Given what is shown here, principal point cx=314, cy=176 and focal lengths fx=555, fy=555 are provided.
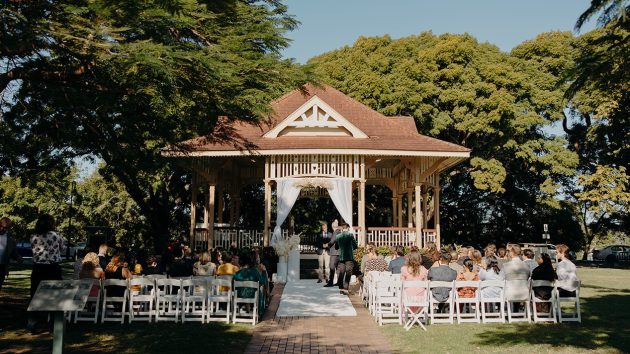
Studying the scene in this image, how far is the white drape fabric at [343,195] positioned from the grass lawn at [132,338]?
10.8 m

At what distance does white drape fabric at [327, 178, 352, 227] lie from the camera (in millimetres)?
21062

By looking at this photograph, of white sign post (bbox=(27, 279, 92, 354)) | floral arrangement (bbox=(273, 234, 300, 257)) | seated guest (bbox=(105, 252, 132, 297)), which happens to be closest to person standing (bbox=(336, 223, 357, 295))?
floral arrangement (bbox=(273, 234, 300, 257))

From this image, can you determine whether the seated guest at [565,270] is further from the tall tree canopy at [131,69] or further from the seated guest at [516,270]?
the tall tree canopy at [131,69]

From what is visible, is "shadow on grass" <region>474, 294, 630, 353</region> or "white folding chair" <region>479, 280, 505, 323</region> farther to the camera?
"white folding chair" <region>479, 280, 505, 323</region>

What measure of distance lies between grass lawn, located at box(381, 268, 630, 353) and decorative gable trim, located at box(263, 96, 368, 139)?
12138 millimetres

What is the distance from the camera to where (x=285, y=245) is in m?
18.8

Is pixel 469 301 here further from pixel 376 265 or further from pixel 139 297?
pixel 139 297

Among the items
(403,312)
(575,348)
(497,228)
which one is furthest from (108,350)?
(497,228)

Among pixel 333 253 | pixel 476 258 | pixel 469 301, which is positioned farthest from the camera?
pixel 333 253

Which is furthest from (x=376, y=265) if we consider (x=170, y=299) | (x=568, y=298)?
(x=170, y=299)

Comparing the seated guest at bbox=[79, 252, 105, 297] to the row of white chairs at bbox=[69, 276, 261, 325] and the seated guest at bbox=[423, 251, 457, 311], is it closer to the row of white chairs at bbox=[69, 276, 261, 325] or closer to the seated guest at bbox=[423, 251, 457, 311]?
the row of white chairs at bbox=[69, 276, 261, 325]

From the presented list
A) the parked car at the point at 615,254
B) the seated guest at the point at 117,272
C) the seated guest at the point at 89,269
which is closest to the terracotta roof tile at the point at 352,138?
the seated guest at the point at 117,272

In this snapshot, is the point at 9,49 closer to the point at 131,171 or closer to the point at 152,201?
the point at 131,171

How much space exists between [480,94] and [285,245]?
1898cm
